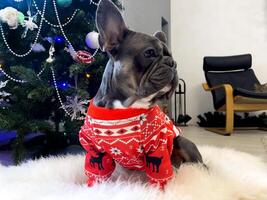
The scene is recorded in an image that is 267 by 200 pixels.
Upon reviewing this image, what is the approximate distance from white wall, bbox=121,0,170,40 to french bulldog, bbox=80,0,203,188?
7.25ft

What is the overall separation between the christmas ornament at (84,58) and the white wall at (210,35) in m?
2.82

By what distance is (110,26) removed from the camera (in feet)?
3.08

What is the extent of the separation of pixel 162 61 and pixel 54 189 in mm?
555

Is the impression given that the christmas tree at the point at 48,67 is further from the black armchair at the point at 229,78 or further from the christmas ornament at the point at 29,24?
the black armchair at the point at 229,78

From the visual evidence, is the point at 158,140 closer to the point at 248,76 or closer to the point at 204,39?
the point at 248,76

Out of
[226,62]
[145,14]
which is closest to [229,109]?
[226,62]

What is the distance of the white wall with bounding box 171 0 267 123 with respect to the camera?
4.23 meters

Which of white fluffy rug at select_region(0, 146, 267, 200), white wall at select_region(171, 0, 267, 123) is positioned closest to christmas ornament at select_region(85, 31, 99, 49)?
white fluffy rug at select_region(0, 146, 267, 200)

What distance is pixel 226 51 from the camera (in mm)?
4402

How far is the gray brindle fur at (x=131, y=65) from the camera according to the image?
913 mm

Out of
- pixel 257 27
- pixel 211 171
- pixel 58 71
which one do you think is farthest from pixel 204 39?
pixel 211 171

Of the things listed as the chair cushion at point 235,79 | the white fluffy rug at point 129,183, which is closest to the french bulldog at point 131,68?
the white fluffy rug at point 129,183

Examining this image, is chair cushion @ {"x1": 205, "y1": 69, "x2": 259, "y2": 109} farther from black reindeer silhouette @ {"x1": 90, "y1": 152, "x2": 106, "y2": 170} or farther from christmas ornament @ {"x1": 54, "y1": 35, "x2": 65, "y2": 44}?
black reindeer silhouette @ {"x1": 90, "y1": 152, "x2": 106, "y2": 170}

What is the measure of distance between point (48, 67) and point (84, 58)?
21 cm
